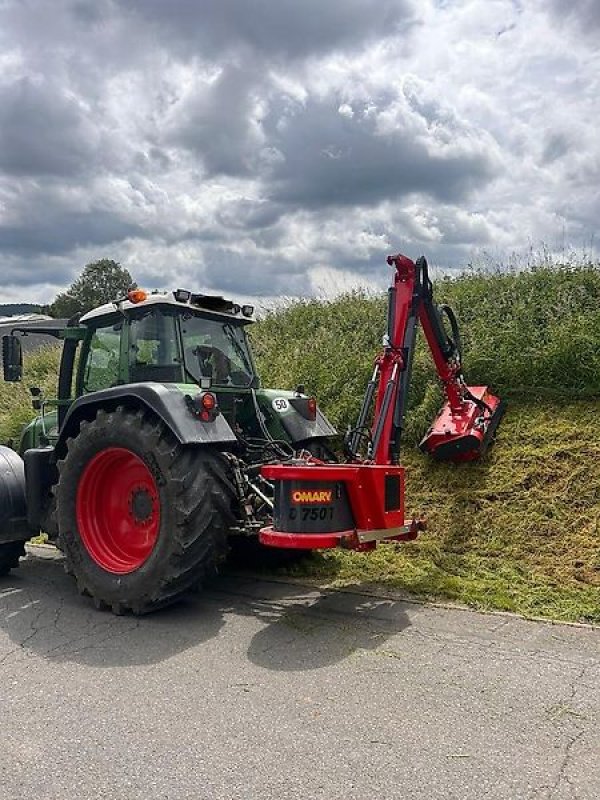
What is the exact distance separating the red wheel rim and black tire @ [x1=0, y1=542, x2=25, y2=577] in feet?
3.58

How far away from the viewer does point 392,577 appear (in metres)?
5.74

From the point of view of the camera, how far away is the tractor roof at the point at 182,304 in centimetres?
588

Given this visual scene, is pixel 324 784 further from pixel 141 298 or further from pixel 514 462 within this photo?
pixel 514 462

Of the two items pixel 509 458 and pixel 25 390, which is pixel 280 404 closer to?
pixel 509 458

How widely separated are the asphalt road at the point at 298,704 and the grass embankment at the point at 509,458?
69 centimetres

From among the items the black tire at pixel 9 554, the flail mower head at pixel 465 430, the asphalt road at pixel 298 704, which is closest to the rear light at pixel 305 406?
the flail mower head at pixel 465 430

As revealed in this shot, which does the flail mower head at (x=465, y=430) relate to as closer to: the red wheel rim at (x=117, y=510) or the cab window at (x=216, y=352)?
the cab window at (x=216, y=352)

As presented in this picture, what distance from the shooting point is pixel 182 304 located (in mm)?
5922

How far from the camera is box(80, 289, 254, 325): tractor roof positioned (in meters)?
5.88

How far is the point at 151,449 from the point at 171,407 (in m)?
0.31

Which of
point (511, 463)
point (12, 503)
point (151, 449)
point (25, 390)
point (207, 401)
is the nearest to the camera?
point (151, 449)

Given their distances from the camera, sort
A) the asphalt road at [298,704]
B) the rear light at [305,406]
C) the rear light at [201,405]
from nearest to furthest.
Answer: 1. the asphalt road at [298,704]
2. the rear light at [201,405]
3. the rear light at [305,406]

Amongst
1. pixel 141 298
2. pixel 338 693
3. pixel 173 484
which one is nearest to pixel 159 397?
pixel 173 484

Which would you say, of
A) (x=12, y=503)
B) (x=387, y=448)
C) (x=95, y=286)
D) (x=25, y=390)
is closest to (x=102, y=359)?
(x=12, y=503)
